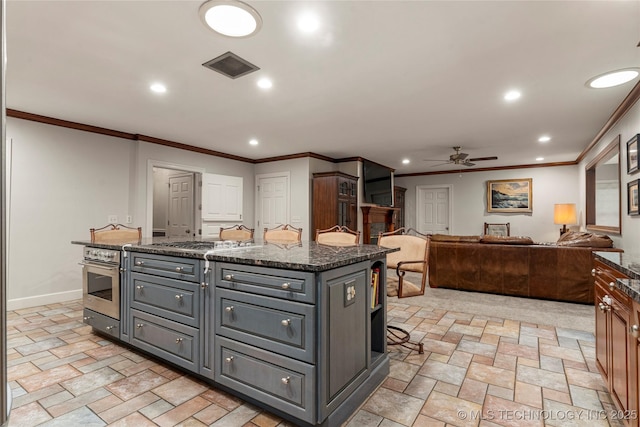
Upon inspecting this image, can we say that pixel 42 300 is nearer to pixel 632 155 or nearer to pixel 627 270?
pixel 627 270

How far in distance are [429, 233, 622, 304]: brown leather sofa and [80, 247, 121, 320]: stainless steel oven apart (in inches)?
157

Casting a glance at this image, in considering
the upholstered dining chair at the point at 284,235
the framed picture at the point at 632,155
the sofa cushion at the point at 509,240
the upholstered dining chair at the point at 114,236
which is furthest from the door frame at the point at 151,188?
the framed picture at the point at 632,155

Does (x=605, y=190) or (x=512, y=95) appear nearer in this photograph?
(x=512, y=95)

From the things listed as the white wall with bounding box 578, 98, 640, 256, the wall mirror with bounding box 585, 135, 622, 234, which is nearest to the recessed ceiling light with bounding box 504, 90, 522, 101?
the white wall with bounding box 578, 98, 640, 256

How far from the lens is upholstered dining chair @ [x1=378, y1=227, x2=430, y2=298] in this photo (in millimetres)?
2453

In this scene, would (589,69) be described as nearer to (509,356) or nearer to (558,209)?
(509,356)

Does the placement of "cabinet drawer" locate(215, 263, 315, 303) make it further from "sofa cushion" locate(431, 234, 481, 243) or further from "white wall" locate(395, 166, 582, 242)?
"white wall" locate(395, 166, 582, 242)

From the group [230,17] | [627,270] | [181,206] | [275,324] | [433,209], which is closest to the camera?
[627,270]

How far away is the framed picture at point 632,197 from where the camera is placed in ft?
10.5

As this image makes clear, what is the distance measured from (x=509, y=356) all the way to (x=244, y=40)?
3.13 m

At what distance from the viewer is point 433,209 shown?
8.96 metres

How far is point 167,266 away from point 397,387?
174cm

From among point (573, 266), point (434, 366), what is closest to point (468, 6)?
point (434, 366)

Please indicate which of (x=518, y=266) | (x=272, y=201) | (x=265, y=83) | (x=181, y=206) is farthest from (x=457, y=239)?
(x=181, y=206)
